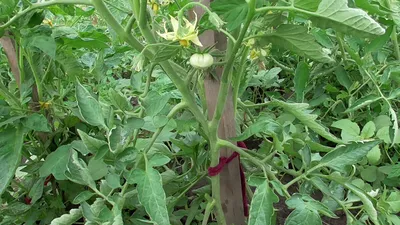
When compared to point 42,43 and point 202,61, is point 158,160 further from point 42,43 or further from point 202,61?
point 42,43

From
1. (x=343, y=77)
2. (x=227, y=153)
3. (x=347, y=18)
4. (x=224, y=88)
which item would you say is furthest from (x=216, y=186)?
(x=343, y=77)

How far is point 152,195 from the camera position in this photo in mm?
610

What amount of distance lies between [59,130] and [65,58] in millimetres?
160

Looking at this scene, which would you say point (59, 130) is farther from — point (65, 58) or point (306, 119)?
point (306, 119)

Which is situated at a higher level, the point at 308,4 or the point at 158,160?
the point at 308,4

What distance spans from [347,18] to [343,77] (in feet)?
2.26

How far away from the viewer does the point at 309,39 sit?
2.16 ft

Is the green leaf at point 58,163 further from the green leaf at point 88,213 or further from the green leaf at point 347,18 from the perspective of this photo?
the green leaf at point 347,18

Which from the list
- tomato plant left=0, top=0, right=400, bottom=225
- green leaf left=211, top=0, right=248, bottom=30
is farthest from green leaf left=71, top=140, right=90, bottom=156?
green leaf left=211, top=0, right=248, bottom=30

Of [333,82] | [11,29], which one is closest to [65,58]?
[11,29]

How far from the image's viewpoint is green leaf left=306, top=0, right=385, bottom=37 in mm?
542

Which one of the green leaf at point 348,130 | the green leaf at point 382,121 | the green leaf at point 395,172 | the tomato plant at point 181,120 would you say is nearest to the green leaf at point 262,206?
the tomato plant at point 181,120

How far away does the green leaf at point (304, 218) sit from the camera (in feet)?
2.07

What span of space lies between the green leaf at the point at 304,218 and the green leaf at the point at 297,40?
23cm
